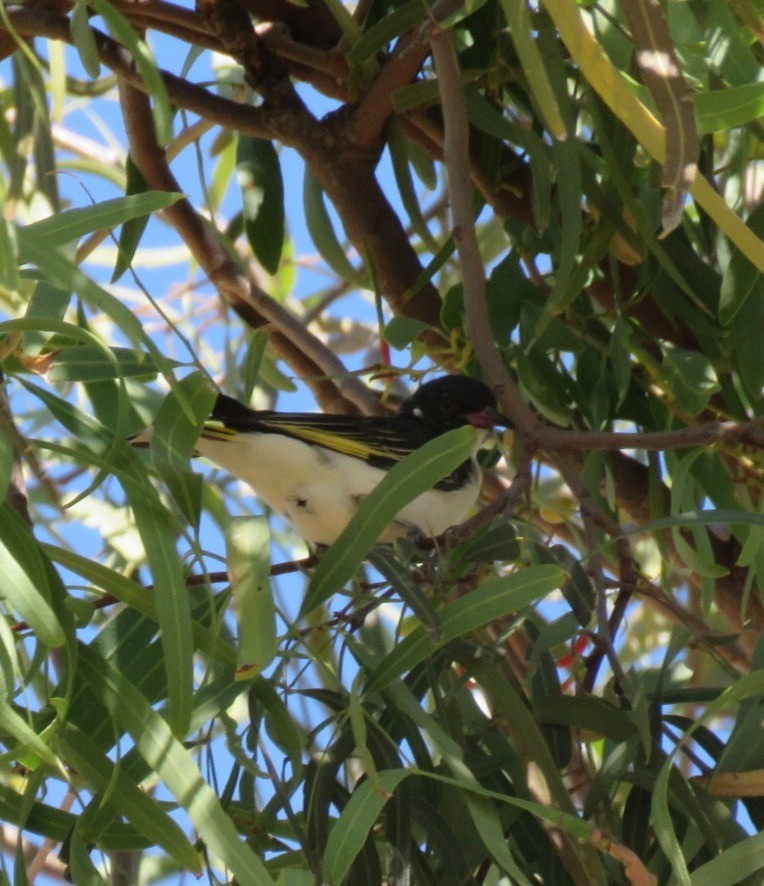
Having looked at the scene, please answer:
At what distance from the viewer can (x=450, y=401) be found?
3.02 meters

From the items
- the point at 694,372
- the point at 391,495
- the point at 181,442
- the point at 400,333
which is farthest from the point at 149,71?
the point at 694,372

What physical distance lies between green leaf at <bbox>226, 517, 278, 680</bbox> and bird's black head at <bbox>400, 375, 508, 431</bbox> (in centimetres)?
127

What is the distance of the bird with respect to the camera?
2500 millimetres

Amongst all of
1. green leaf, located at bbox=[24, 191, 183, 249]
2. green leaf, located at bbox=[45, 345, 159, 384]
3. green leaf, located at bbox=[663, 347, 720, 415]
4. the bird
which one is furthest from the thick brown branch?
green leaf, located at bbox=[24, 191, 183, 249]

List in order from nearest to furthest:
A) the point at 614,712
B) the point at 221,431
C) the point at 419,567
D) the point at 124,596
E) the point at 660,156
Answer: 1. the point at 660,156
2. the point at 124,596
3. the point at 614,712
4. the point at 419,567
5. the point at 221,431

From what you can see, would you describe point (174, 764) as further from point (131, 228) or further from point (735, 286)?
point (131, 228)

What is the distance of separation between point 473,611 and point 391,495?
0.16 m

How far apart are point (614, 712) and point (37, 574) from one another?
2.26 feet

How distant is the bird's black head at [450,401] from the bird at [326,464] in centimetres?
3

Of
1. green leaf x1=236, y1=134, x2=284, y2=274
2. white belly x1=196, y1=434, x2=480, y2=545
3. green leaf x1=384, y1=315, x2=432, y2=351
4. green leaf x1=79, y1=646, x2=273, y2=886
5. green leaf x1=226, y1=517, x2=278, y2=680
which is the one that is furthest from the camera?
green leaf x1=236, y1=134, x2=284, y2=274

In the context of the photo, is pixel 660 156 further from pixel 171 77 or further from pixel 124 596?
pixel 171 77

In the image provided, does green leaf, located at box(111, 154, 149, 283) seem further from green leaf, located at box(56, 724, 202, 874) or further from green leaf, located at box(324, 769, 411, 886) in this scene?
green leaf, located at box(324, 769, 411, 886)

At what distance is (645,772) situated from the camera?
170cm

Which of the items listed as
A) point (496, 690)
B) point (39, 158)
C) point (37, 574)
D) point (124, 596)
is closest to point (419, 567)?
point (496, 690)
